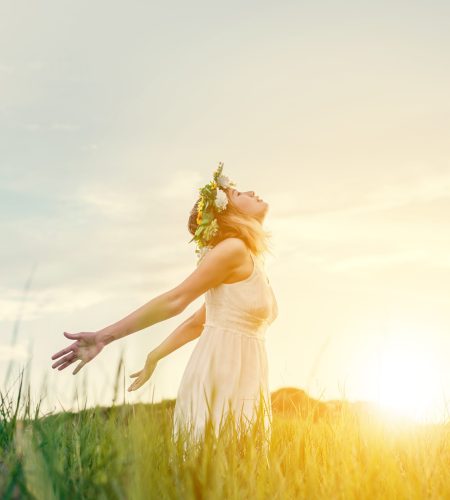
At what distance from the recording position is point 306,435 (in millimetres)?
5004

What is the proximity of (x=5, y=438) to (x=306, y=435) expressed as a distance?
2034 mm

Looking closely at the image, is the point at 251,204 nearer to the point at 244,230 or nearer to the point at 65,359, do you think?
the point at 244,230

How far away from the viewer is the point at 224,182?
6.75 m

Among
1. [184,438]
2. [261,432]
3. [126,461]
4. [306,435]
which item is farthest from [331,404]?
[126,461]

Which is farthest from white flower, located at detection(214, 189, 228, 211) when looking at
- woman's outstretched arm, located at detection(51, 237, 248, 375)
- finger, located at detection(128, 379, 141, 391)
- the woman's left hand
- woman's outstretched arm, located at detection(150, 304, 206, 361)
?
finger, located at detection(128, 379, 141, 391)

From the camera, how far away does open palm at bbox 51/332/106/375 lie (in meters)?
4.62

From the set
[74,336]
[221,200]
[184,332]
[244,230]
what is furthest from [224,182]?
[74,336]

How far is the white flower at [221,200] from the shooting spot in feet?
20.5

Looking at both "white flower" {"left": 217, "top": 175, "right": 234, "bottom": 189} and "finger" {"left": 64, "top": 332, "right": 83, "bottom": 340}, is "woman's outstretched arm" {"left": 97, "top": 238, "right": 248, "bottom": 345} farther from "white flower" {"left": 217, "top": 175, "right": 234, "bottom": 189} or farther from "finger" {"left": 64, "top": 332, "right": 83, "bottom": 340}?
"white flower" {"left": 217, "top": 175, "right": 234, "bottom": 189}

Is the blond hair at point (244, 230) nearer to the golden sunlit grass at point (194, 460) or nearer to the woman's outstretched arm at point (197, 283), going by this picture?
the woman's outstretched arm at point (197, 283)

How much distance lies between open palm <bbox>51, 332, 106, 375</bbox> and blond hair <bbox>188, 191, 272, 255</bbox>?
1539mm

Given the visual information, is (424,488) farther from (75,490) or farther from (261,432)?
(75,490)

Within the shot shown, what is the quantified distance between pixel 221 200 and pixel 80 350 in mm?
2131

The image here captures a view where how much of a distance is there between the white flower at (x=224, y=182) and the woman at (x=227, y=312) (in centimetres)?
48
